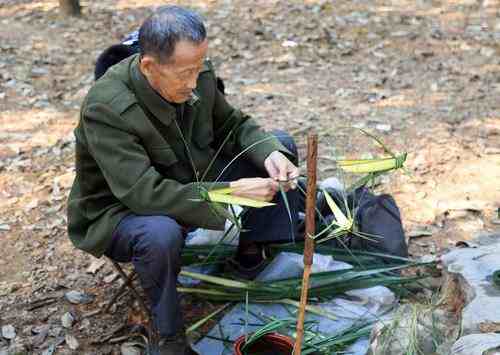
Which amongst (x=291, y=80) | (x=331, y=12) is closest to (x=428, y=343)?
(x=291, y=80)

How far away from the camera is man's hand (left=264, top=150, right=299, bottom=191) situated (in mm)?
2523

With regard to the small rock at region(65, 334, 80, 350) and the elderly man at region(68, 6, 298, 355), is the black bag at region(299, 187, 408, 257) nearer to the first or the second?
the elderly man at region(68, 6, 298, 355)

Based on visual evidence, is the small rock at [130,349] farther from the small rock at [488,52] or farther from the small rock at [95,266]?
the small rock at [488,52]

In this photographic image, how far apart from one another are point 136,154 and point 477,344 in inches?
51.8

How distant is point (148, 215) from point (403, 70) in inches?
148

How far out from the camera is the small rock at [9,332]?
111 inches

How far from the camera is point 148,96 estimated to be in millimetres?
2535

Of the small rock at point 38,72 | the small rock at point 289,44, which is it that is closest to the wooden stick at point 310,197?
the small rock at point 38,72

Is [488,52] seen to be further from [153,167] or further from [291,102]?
[153,167]

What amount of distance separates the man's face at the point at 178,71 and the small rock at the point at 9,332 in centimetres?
121

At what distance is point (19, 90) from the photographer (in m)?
5.27

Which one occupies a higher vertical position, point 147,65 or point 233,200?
point 147,65

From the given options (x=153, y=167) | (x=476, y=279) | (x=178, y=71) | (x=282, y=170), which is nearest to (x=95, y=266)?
(x=153, y=167)

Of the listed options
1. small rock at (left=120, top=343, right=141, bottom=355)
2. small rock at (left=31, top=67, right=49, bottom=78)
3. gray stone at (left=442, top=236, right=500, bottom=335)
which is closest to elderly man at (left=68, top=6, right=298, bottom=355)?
small rock at (left=120, top=343, right=141, bottom=355)
